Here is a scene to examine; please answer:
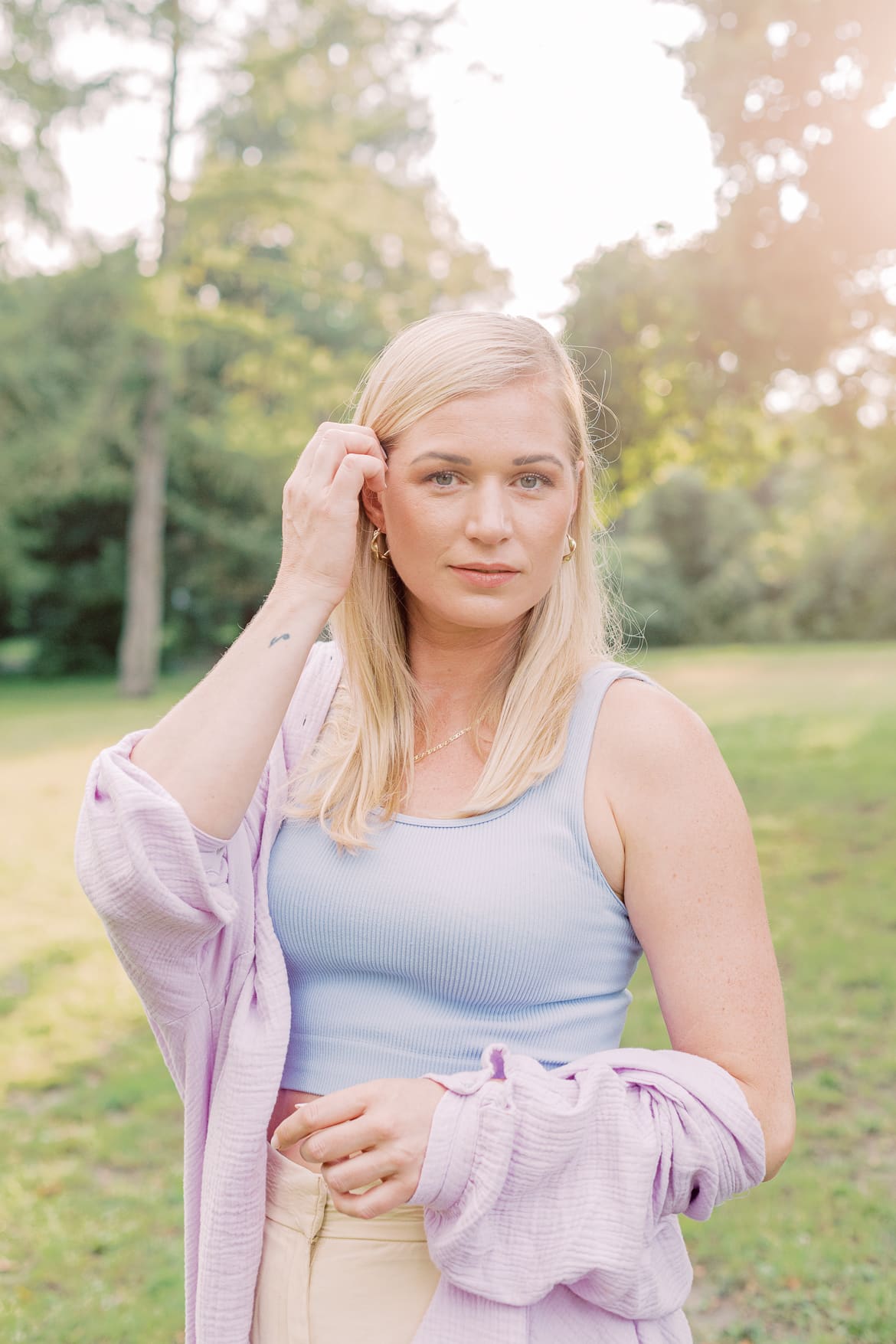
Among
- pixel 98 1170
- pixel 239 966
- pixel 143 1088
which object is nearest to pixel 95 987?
pixel 143 1088

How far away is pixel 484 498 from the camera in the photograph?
176cm

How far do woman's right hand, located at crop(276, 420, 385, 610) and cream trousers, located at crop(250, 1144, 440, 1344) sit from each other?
2.81 feet

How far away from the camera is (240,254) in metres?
17.8

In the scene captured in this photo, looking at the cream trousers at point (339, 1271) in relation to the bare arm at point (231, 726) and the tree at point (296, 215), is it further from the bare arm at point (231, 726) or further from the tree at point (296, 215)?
the tree at point (296, 215)

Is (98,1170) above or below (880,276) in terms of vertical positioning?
below

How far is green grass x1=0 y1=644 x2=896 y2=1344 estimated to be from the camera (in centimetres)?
365

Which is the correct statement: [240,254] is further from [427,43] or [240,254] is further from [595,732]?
[595,732]

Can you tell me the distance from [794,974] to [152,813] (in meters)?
5.42

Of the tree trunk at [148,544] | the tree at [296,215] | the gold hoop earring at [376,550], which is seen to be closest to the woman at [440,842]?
the gold hoop earring at [376,550]

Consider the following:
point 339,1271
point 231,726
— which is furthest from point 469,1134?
point 231,726

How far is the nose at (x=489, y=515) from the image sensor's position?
5.71 ft

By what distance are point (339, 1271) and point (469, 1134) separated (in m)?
0.38

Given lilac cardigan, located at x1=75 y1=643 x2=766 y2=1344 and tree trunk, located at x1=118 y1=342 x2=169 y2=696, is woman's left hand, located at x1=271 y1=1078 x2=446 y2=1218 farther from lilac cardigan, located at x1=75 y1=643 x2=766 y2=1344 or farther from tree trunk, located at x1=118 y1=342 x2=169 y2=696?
tree trunk, located at x1=118 y1=342 x2=169 y2=696

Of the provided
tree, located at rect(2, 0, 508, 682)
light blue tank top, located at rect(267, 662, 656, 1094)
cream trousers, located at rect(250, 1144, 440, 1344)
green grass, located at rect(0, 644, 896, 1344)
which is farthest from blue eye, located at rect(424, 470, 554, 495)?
tree, located at rect(2, 0, 508, 682)
